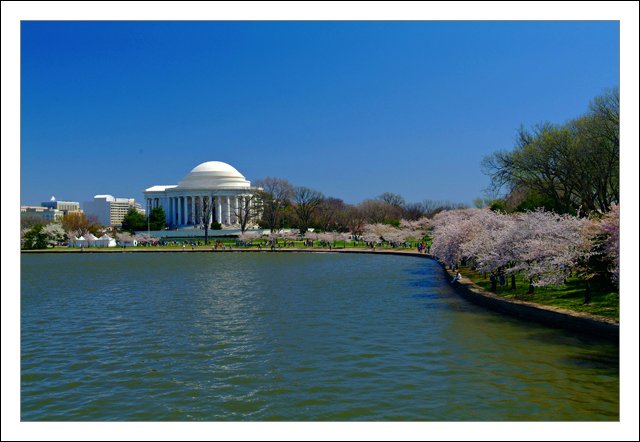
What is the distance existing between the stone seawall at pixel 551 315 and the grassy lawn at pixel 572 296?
59 centimetres

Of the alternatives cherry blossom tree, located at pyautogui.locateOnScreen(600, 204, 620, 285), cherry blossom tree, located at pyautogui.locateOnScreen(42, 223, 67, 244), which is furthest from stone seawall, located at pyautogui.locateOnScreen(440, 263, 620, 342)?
cherry blossom tree, located at pyautogui.locateOnScreen(42, 223, 67, 244)

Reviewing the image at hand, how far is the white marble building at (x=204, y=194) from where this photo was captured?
110 m

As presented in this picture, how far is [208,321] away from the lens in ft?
62.0

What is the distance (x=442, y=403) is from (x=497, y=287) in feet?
53.6

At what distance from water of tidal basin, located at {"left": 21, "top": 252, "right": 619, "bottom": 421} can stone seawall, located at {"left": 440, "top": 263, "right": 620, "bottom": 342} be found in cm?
53

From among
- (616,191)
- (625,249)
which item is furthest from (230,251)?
(625,249)

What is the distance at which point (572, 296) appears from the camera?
806 inches

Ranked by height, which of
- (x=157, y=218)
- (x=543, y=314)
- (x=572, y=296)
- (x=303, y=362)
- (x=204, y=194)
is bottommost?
(x=303, y=362)

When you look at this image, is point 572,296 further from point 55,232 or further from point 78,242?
point 55,232

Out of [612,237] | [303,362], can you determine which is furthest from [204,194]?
[303,362]

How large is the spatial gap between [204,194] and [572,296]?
97717 mm

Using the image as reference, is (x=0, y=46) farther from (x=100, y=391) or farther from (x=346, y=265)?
(x=346, y=265)

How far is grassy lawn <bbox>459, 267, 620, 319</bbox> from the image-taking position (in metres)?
17.3

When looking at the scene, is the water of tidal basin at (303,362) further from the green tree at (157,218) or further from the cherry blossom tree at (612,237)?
the green tree at (157,218)
